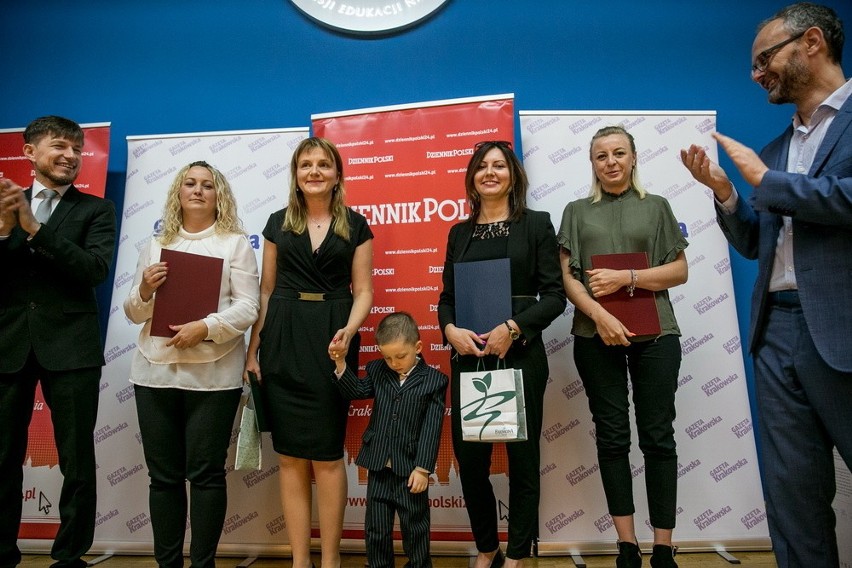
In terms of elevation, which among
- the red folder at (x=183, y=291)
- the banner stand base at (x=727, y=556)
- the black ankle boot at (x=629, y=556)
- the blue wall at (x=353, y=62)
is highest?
the blue wall at (x=353, y=62)

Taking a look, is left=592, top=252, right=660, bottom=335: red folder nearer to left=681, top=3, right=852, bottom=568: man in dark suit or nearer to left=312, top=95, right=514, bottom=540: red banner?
left=681, top=3, right=852, bottom=568: man in dark suit

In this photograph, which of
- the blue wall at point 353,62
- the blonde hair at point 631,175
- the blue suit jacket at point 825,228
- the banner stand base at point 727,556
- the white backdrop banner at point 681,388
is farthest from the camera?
the blue wall at point 353,62

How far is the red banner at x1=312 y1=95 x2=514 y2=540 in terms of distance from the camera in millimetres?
2920

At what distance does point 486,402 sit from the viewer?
206 cm

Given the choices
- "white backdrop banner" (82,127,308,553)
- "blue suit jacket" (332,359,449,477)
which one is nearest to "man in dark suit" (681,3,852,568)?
"blue suit jacket" (332,359,449,477)

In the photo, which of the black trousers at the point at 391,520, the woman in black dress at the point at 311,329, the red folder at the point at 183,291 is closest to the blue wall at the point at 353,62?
the woman in black dress at the point at 311,329

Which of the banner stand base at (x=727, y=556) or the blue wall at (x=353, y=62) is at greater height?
the blue wall at (x=353, y=62)

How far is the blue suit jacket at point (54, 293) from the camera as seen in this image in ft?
7.37

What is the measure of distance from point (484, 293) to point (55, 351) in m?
1.80

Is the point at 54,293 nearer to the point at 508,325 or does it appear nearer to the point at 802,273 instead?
the point at 508,325

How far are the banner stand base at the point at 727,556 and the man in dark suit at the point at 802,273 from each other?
46.3 inches

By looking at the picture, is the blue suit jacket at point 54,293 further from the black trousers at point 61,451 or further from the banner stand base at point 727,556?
the banner stand base at point 727,556

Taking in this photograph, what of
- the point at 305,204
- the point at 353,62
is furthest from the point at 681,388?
the point at 353,62

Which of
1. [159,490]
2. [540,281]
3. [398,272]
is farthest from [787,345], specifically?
[159,490]
